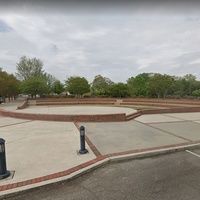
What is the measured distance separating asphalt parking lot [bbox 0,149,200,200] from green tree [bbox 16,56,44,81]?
136 feet

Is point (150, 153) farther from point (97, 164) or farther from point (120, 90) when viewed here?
point (120, 90)

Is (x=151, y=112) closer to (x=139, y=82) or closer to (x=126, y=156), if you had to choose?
(x=126, y=156)

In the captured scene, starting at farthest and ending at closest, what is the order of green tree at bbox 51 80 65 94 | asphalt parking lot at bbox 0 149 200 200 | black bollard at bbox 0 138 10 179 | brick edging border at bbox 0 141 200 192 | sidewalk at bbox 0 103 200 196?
green tree at bbox 51 80 65 94 < sidewalk at bbox 0 103 200 196 < black bollard at bbox 0 138 10 179 < brick edging border at bbox 0 141 200 192 < asphalt parking lot at bbox 0 149 200 200

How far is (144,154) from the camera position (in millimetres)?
5008

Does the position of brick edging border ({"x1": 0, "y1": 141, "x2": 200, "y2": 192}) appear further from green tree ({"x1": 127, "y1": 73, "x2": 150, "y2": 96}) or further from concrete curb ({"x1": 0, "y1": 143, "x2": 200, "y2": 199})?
green tree ({"x1": 127, "y1": 73, "x2": 150, "y2": 96})

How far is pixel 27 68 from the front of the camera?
41469mm

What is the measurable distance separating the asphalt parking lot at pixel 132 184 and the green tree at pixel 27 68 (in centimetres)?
4146

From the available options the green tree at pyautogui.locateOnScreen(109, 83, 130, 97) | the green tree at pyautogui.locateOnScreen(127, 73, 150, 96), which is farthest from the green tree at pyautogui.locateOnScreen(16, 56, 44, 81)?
the green tree at pyautogui.locateOnScreen(127, 73, 150, 96)

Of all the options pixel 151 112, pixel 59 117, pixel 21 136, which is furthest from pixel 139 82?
pixel 21 136

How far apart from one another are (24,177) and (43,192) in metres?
0.68

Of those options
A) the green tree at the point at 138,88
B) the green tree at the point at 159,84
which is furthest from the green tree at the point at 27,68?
the green tree at the point at 159,84

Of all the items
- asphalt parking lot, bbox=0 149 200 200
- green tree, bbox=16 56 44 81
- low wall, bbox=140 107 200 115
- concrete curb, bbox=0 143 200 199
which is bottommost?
asphalt parking lot, bbox=0 149 200 200

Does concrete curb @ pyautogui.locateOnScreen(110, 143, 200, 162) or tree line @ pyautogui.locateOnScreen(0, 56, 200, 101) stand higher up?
tree line @ pyautogui.locateOnScreen(0, 56, 200, 101)

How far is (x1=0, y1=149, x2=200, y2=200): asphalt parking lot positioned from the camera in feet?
10.1
